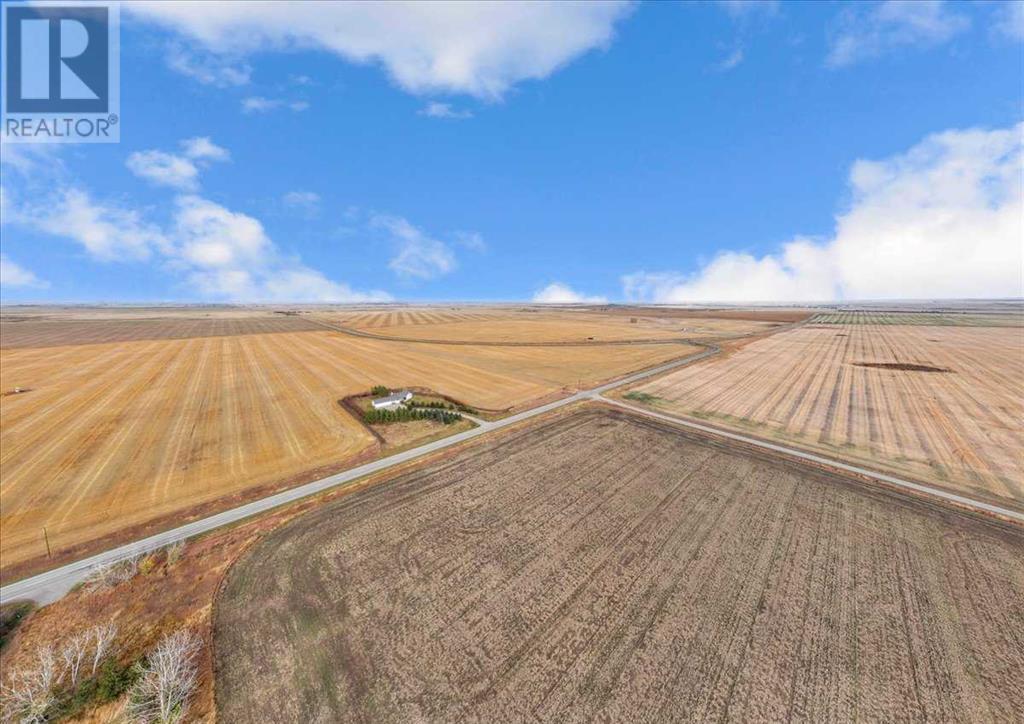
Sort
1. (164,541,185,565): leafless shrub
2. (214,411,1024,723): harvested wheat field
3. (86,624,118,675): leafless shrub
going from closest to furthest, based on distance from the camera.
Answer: (214,411,1024,723): harvested wheat field
(86,624,118,675): leafless shrub
(164,541,185,565): leafless shrub

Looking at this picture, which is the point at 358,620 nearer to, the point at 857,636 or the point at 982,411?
the point at 857,636

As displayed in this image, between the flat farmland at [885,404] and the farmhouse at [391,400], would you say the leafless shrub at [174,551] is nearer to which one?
the farmhouse at [391,400]

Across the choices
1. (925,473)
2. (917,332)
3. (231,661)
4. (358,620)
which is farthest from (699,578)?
(917,332)

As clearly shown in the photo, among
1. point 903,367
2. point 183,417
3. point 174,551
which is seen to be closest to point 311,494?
point 174,551

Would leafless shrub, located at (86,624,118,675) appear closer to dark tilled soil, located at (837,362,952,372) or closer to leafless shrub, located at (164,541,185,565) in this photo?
leafless shrub, located at (164,541,185,565)

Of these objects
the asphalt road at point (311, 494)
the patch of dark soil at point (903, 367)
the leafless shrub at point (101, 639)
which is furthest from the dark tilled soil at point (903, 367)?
the leafless shrub at point (101, 639)

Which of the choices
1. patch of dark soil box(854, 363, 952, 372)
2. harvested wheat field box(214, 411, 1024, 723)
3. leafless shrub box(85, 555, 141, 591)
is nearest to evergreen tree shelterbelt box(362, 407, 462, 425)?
harvested wheat field box(214, 411, 1024, 723)
